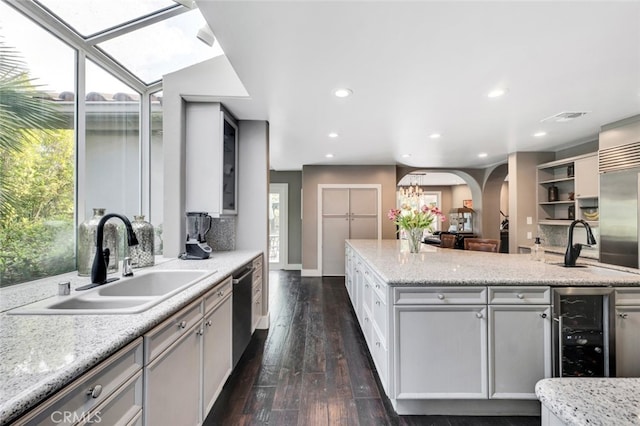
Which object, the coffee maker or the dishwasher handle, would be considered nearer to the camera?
the dishwasher handle

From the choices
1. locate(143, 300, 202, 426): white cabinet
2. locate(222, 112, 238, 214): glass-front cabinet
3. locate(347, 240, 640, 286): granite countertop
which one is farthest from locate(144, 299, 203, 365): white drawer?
locate(222, 112, 238, 214): glass-front cabinet

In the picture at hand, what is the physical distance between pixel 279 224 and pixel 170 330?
18.5 feet

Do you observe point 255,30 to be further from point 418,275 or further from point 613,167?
point 613,167

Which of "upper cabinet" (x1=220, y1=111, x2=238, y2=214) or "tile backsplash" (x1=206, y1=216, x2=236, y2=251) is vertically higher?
"upper cabinet" (x1=220, y1=111, x2=238, y2=214)

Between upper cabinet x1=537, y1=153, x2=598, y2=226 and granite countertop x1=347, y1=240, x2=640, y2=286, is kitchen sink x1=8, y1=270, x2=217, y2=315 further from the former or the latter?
upper cabinet x1=537, y1=153, x2=598, y2=226

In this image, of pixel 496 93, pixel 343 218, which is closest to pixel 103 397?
pixel 496 93

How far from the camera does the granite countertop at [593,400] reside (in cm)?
58

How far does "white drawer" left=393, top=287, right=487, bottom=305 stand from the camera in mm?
1835

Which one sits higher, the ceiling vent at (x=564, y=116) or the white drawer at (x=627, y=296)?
the ceiling vent at (x=564, y=116)

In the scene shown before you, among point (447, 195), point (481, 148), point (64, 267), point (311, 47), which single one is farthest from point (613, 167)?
point (447, 195)

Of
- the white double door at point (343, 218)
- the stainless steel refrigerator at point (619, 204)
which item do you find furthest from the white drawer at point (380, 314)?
the white double door at point (343, 218)

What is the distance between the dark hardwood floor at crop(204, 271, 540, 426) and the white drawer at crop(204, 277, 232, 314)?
75 centimetres

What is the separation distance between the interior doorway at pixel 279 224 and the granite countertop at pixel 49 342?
17.7 ft

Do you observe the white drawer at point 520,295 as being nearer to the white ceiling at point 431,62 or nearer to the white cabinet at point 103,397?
the white ceiling at point 431,62
